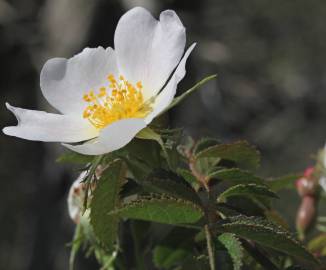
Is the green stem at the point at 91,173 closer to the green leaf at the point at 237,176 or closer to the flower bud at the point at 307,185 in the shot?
the green leaf at the point at 237,176

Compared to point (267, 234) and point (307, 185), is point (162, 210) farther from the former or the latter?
point (307, 185)

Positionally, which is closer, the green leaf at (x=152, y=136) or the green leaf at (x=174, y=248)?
the green leaf at (x=152, y=136)

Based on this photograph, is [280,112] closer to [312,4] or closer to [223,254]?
[312,4]

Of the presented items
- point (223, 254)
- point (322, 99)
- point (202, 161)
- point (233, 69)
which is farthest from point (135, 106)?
point (233, 69)

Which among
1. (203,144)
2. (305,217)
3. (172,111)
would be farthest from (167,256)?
(172,111)

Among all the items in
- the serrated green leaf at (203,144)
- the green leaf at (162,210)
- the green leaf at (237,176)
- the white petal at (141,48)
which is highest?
the white petal at (141,48)

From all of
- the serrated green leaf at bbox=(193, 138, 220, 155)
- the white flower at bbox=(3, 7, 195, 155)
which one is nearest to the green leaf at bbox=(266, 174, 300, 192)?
the serrated green leaf at bbox=(193, 138, 220, 155)

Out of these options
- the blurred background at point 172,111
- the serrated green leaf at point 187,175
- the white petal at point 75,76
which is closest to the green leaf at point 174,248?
the serrated green leaf at point 187,175

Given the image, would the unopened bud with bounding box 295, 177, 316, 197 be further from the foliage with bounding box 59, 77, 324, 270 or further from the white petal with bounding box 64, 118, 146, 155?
the white petal with bounding box 64, 118, 146, 155
